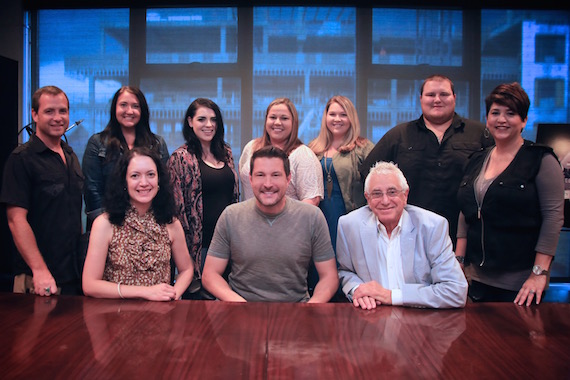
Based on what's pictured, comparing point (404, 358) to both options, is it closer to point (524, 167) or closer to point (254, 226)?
point (254, 226)

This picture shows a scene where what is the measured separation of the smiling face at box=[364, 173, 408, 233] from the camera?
78.7 inches

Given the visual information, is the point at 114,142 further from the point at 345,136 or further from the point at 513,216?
the point at 513,216

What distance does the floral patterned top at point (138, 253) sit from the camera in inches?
80.0

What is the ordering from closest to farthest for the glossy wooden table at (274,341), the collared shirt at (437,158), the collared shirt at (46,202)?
the glossy wooden table at (274,341), the collared shirt at (46,202), the collared shirt at (437,158)

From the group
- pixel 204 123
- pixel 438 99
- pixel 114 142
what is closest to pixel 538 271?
pixel 438 99

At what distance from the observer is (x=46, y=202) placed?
2.30 meters

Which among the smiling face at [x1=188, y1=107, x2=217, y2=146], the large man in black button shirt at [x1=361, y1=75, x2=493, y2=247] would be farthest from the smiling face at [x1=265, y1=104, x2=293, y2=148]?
the large man in black button shirt at [x1=361, y1=75, x2=493, y2=247]

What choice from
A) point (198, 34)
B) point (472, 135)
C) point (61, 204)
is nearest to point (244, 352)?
point (61, 204)

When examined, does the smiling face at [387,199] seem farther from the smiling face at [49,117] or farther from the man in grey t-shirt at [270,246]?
the smiling face at [49,117]

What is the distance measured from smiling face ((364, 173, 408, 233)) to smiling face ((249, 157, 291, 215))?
410 mm

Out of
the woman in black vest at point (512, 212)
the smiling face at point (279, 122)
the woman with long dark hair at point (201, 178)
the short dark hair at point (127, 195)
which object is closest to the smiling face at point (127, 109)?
the woman with long dark hair at point (201, 178)

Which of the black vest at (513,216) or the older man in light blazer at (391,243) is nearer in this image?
the older man in light blazer at (391,243)

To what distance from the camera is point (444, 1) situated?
4918mm

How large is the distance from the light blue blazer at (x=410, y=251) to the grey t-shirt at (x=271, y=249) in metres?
0.15
